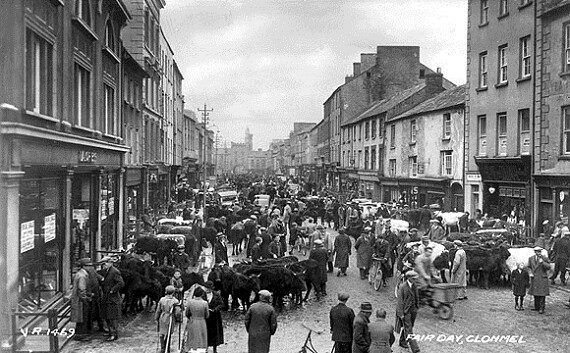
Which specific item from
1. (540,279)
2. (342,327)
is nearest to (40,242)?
(342,327)

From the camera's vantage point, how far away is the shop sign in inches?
561

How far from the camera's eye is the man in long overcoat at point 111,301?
13078mm

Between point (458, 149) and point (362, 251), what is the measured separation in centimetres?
1706

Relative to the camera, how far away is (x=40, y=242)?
545 inches

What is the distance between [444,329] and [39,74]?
9928 millimetres

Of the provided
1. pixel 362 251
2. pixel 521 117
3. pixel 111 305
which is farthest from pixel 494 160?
pixel 111 305

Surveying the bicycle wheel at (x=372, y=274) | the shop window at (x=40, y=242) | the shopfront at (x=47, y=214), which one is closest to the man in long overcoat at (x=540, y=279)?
the bicycle wheel at (x=372, y=274)

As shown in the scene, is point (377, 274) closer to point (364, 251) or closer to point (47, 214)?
point (364, 251)

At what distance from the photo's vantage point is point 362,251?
19891mm

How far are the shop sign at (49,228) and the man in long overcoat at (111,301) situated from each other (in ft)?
6.37

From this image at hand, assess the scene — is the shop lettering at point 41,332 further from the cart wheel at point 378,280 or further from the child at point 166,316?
the cart wheel at point 378,280

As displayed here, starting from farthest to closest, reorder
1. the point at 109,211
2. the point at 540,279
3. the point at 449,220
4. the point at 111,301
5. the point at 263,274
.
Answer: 1. the point at 449,220
2. the point at 109,211
3. the point at 263,274
4. the point at 540,279
5. the point at 111,301

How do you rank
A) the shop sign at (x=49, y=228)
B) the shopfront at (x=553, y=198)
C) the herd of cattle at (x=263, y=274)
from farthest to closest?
the shopfront at (x=553, y=198)
the herd of cattle at (x=263, y=274)
the shop sign at (x=49, y=228)

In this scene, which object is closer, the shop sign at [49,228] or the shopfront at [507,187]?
the shop sign at [49,228]
